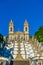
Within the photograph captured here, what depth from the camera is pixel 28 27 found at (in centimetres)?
15312

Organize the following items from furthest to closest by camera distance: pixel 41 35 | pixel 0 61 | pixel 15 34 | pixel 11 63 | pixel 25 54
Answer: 1. pixel 15 34
2. pixel 41 35
3. pixel 25 54
4. pixel 11 63
5. pixel 0 61

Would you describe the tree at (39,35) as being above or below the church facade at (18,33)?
below

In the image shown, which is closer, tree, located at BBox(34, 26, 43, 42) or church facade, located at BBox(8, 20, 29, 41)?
tree, located at BBox(34, 26, 43, 42)

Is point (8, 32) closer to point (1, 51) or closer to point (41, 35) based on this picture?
point (41, 35)

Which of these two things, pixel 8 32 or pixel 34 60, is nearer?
pixel 34 60

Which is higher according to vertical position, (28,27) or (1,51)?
(28,27)

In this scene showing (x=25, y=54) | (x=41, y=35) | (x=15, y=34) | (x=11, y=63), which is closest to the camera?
(x=11, y=63)

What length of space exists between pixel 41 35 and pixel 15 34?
134 feet

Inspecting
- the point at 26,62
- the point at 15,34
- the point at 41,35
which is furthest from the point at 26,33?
the point at 26,62

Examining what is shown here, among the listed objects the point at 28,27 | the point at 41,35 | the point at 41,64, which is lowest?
the point at 41,64

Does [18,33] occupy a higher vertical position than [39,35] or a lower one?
higher

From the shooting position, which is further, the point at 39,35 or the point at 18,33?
the point at 18,33

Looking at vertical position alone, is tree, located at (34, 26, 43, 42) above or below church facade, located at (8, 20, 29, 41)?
below

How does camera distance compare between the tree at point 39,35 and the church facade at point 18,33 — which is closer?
the tree at point 39,35
